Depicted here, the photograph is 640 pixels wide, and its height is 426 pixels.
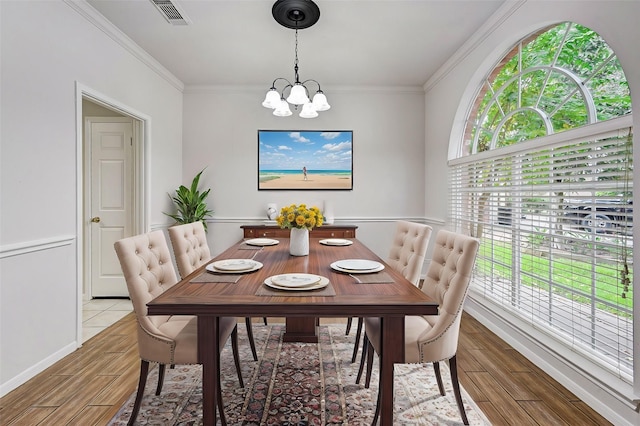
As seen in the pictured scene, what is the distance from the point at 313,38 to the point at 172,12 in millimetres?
1199

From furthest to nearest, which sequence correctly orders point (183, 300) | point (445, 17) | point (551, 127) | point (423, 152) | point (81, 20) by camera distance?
point (423, 152)
point (445, 17)
point (81, 20)
point (551, 127)
point (183, 300)

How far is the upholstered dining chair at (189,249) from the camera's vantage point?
2.23 meters

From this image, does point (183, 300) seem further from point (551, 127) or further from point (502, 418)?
point (551, 127)

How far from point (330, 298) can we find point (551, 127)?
6.87ft

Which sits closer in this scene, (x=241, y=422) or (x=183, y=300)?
(x=183, y=300)

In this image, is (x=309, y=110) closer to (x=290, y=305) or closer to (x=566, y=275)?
(x=290, y=305)

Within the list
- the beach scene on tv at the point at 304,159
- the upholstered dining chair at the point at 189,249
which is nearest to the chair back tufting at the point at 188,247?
the upholstered dining chair at the point at 189,249

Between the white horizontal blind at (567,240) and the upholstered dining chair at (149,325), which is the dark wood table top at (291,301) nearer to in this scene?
the upholstered dining chair at (149,325)

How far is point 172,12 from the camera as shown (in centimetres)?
272

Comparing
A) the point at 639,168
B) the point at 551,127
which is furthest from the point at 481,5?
the point at 639,168

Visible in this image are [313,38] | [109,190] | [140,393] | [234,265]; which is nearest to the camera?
[140,393]

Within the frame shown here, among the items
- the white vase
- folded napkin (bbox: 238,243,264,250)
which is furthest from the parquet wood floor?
the white vase

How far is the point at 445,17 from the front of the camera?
9.32 ft

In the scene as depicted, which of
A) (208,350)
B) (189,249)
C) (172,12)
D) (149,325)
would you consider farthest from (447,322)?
(172,12)
